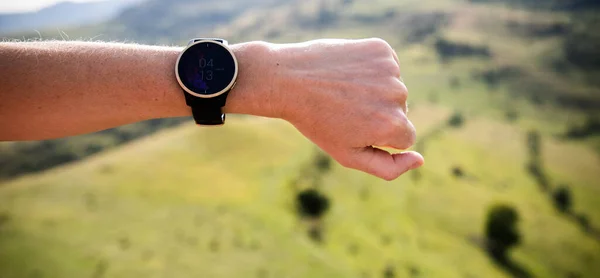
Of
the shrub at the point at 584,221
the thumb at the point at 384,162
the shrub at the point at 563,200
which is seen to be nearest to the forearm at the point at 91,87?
the thumb at the point at 384,162

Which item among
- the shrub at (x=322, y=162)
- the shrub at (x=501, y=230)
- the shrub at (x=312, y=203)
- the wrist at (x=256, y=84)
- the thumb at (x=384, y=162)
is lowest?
the shrub at (x=501, y=230)

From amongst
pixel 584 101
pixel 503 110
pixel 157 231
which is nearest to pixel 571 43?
pixel 584 101

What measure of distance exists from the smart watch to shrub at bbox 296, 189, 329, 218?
50.0 metres

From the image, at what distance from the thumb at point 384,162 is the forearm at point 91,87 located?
933 mm

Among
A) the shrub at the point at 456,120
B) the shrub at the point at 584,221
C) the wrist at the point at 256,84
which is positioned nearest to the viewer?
the wrist at the point at 256,84

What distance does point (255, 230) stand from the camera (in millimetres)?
44062

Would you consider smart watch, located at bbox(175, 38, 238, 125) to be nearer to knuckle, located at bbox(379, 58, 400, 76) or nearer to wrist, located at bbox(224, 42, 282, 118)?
wrist, located at bbox(224, 42, 282, 118)

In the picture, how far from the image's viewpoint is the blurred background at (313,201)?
3872cm

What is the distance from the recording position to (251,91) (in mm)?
3254

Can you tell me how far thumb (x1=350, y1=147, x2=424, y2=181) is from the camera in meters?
3.04

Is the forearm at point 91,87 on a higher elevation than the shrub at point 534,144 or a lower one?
higher

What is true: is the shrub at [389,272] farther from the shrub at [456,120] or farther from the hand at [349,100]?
the shrub at [456,120]

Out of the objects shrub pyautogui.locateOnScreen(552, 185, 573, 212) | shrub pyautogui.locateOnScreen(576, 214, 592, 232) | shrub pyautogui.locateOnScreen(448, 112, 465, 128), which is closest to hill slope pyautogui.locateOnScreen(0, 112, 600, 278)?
shrub pyautogui.locateOnScreen(576, 214, 592, 232)

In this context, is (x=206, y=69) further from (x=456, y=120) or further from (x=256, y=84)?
(x=456, y=120)
